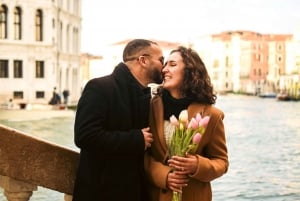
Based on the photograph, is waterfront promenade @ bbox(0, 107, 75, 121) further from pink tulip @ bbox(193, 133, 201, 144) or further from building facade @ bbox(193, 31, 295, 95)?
building facade @ bbox(193, 31, 295, 95)

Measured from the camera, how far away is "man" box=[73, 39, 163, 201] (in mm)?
2535

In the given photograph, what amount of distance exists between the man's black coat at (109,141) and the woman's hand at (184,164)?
136 mm

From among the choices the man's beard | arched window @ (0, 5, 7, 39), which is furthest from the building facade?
the man's beard

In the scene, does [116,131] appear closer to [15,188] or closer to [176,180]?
[176,180]

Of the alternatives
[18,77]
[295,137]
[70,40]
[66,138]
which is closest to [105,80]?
[66,138]

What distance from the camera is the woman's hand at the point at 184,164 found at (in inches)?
102

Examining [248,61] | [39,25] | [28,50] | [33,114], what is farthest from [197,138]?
[248,61]

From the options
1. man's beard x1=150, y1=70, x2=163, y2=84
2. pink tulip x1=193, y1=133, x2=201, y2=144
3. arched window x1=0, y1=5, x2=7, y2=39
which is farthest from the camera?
arched window x1=0, y1=5, x2=7, y2=39

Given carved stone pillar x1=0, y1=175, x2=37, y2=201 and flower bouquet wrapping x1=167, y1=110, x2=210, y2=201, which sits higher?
flower bouquet wrapping x1=167, y1=110, x2=210, y2=201

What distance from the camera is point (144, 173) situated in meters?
2.70

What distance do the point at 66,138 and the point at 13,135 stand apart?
48.4 feet

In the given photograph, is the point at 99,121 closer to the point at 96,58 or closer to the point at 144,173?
the point at 144,173

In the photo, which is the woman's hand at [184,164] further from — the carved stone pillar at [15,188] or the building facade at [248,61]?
the building facade at [248,61]

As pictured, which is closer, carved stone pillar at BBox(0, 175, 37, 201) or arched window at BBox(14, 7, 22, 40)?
carved stone pillar at BBox(0, 175, 37, 201)
